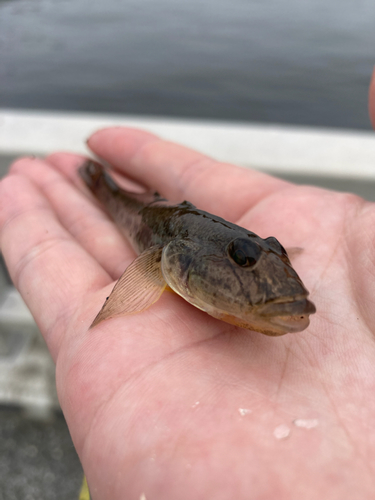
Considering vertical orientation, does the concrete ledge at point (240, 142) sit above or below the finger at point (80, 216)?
above

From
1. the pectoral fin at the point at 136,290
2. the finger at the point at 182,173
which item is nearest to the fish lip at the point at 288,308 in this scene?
the pectoral fin at the point at 136,290

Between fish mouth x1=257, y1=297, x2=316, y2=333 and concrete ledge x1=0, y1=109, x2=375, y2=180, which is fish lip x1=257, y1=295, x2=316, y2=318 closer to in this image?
fish mouth x1=257, y1=297, x2=316, y2=333

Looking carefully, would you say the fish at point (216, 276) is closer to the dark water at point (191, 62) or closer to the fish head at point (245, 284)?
the fish head at point (245, 284)

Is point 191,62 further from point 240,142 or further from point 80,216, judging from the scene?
point 80,216

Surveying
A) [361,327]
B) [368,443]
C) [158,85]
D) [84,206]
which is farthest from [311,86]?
[368,443]

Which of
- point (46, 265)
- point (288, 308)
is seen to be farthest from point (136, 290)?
point (288, 308)

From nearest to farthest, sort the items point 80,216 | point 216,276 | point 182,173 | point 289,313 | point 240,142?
point 289,313 < point 216,276 < point 80,216 < point 182,173 < point 240,142

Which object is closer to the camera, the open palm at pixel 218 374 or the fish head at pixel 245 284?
the open palm at pixel 218 374

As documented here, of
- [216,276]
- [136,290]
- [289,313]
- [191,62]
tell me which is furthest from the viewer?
[191,62]
